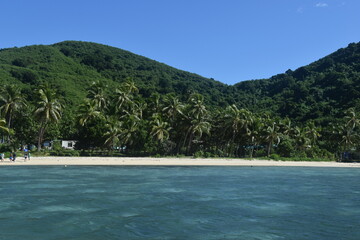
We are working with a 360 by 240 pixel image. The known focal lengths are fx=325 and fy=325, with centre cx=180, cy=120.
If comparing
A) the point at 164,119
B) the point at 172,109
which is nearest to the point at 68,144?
the point at 164,119

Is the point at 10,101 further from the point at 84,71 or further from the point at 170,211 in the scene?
the point at 84,71

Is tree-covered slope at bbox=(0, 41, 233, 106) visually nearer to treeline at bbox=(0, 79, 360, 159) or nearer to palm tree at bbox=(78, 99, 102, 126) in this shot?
treeline at bbox=(0, 79, 360, 159)

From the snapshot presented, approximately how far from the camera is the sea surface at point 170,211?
41.8ft

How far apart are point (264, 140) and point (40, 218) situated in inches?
2206

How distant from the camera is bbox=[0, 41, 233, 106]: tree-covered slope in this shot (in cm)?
9975

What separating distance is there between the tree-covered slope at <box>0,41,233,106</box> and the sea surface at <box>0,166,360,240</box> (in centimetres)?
6964

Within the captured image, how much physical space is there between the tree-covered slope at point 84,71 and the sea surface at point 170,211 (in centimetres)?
6964

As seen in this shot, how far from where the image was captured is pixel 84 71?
4877 inches

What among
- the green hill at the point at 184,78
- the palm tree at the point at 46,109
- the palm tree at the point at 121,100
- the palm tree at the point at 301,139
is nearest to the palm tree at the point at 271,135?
the palm tree at the point at 301,139

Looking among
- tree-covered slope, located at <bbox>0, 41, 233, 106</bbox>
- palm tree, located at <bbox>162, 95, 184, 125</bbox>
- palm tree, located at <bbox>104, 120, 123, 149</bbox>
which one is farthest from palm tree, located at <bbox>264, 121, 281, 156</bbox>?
tree-covered slope, located at <bbox>0, 41, 233, 106</bbox>

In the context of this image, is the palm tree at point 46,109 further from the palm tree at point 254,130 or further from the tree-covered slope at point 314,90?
the tree-covered slope at point 314,90

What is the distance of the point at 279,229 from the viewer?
45.1 feet

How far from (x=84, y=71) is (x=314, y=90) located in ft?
282

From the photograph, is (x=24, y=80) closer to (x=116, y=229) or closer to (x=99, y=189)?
(x=99, y=189)
